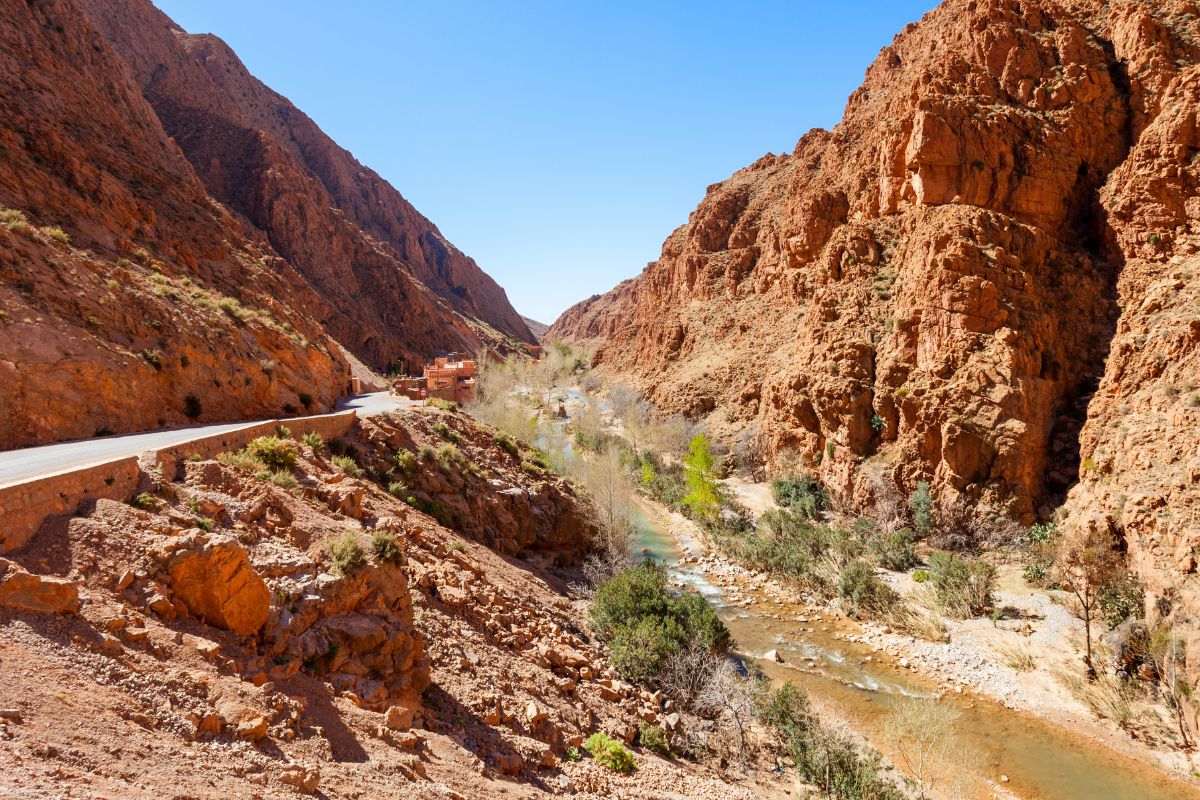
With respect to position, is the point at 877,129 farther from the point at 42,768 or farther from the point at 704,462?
the point at 42,768

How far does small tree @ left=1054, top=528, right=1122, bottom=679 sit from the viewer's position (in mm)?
15314

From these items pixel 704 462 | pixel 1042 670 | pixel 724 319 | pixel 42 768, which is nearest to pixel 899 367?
pixel 704 462

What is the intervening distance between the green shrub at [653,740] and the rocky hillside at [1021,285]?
14.9 meters

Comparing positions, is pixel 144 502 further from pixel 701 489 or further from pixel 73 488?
pixel 701 489

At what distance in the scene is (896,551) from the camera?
21875 mm

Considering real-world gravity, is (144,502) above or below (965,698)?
above

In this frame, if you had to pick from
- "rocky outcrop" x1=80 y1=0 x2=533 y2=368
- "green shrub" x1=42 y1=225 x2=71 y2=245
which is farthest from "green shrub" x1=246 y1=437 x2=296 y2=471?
"rocky outcrop" x1=80 y1=0 x2=533 y2=368

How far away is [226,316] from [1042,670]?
2597 cm

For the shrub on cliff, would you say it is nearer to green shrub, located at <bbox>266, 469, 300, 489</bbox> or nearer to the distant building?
green shrub, located at <bbox>266, 469, 300, 489</bbox>

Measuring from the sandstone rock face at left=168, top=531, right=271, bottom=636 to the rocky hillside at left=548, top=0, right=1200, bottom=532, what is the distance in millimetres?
21118

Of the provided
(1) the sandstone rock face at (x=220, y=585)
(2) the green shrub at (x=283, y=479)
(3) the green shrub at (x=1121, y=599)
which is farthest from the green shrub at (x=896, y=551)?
(1) the sandstone rock face at (x=220, y=585)

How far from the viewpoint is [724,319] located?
51.4 m

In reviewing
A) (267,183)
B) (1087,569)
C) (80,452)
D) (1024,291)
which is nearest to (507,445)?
(80,452)

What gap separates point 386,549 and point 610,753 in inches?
196
